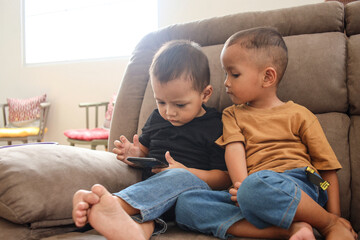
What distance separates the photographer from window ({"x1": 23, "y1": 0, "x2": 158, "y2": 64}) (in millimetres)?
3992

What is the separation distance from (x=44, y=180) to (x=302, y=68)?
96 centimetres

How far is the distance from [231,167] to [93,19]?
12.3 feet

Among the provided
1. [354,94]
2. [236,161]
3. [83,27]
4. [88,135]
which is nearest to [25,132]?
[88,135]

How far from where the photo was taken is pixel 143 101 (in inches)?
54.4

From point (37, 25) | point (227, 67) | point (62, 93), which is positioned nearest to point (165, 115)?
point (227, 67)

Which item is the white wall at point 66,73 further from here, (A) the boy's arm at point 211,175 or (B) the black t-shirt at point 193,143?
(A) the boy's arm at point 211,175

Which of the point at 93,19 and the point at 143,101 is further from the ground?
the point at 93,19

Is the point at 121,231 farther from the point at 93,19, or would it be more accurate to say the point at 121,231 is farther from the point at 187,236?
the point at 93,19

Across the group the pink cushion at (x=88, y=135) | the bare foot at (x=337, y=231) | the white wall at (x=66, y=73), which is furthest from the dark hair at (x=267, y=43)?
the white wall at (x=66, y=73)

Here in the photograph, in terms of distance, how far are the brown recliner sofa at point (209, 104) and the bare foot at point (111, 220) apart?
111 mm

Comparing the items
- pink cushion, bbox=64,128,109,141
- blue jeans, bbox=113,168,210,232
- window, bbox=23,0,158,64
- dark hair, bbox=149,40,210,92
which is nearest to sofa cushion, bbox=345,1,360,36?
dark hair, bbox=149,40,210,92

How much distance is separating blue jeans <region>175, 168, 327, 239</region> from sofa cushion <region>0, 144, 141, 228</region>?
0.29m

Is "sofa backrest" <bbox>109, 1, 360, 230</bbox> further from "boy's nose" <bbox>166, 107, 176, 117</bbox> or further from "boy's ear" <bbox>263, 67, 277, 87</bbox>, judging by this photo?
"boy's nose" <bbox>166, 107, 176, 117</bbox>

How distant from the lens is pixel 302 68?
3.92 ft
